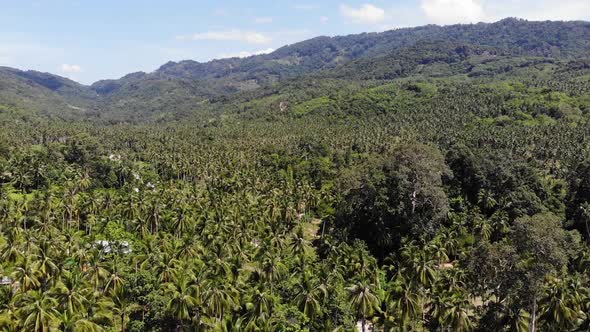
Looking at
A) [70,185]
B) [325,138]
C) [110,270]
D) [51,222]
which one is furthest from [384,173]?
[325,138]

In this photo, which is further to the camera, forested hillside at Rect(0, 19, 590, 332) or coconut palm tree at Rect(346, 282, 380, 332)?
coconut palm tree at Rect(346, 282, 380, 332)

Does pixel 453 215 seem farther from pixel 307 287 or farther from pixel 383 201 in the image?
pixel 307 287

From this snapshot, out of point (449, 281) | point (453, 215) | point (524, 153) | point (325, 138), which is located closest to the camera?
point (449, 281)

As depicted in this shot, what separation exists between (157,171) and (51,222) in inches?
3181

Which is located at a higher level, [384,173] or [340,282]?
[384,173]

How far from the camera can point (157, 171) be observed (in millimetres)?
169750

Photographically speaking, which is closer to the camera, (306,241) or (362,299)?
(362,299)

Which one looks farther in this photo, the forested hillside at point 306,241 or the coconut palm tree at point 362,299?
the coconut palm tree at point 362,299

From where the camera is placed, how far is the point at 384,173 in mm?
101562

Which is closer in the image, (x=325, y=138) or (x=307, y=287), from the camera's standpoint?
(x=307, y=287)

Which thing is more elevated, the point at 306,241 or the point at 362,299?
the point at 362,299

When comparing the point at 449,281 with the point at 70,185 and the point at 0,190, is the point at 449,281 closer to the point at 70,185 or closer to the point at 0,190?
the point at 70,185

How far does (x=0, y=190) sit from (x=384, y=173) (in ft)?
318

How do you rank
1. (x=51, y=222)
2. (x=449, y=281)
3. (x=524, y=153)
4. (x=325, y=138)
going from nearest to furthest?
(x=449, y=281), (x=51, y=222), (x=524, y=153), (x=325, y=138)
